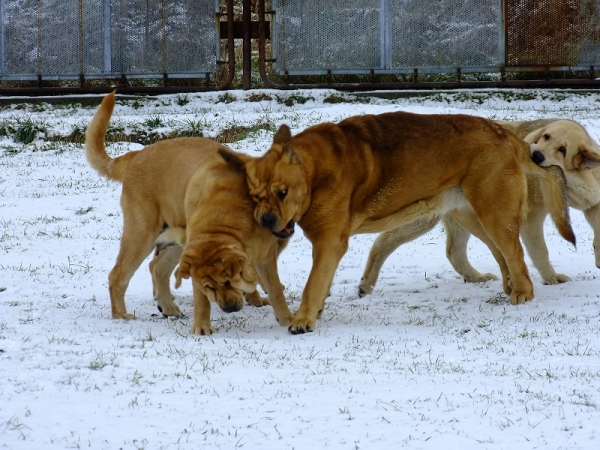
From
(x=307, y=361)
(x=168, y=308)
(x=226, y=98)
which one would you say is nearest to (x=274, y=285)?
(x=168, y=308)

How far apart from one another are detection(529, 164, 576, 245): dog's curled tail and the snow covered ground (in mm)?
649

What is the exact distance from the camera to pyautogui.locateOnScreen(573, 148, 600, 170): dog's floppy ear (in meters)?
8.09

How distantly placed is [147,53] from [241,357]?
13.8 metres

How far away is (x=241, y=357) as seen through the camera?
5473 mm

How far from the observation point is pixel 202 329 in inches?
251

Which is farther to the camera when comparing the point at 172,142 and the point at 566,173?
the point at 566,173

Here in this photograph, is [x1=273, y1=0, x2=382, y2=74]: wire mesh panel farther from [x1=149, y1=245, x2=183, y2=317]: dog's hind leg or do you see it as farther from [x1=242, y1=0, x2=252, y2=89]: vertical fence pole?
[x1=149, y1=245, x2=183, y2=317]: dog's hind leg

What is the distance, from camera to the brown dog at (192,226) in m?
6.06

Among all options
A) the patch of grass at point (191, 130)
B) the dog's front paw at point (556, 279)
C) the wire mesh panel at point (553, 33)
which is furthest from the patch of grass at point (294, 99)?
the dog's front paw at point (556, 279)

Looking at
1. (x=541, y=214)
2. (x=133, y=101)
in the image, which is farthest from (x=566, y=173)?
(x=133, y=101)

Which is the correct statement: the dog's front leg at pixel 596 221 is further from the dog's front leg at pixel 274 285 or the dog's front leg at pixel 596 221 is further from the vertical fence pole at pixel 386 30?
the vertical fence pole at pixel 386 30

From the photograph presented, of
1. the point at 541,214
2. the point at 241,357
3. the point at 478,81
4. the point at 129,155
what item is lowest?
the point at 241,357

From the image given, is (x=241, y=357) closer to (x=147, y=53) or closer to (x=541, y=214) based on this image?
(x=541, y=214)

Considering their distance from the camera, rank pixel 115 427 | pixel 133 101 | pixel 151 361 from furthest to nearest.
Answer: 1. pixel 133 101
2. pixel 151 361
3. pixel 115 427
